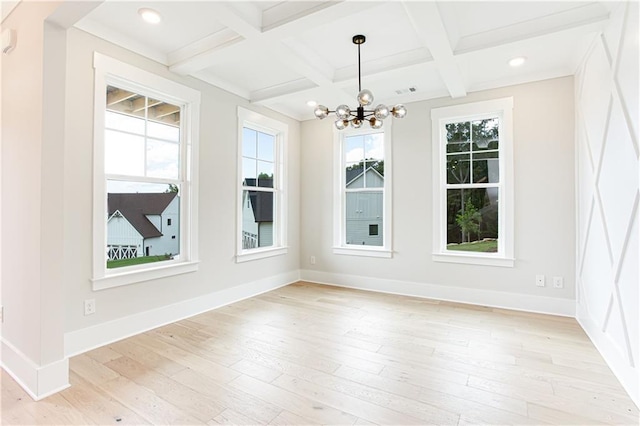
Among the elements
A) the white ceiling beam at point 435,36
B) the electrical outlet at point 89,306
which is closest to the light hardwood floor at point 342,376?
the electrical outlet at point 89,306

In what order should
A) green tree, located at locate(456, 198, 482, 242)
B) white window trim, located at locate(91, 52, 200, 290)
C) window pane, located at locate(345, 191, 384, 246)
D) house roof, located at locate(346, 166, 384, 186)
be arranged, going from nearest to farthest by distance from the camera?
white window trim, located at locate(91, 52, 200, 290) → green tree, located at locate(456, 198, 482, 242) → window pane, located at locate(345, 191, 384, 246) → house roof, located at locate(346, 166, 384, 186)

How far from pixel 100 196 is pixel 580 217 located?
15.7ft

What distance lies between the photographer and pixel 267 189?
16.5 ft

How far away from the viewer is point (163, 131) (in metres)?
3.55

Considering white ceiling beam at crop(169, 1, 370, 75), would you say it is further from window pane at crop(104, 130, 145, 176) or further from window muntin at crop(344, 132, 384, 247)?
window muntin at crop(344, 132, 384, 247)

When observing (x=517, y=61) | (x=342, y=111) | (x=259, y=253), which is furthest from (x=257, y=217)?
(x=517, y=61)

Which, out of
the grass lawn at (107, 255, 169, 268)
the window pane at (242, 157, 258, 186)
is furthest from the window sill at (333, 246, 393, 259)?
the grass lawn at (107, 255, 169, 268)

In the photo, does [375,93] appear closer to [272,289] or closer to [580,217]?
[580,217]

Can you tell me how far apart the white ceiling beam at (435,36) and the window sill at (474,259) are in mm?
2155

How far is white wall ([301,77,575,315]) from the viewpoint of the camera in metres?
3.77

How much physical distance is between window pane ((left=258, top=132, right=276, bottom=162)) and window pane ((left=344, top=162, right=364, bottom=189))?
125cm

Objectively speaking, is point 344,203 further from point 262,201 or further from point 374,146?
point 262,201

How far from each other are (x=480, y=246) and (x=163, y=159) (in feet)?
13.2

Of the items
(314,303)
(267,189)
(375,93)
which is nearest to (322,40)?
(375,93)
